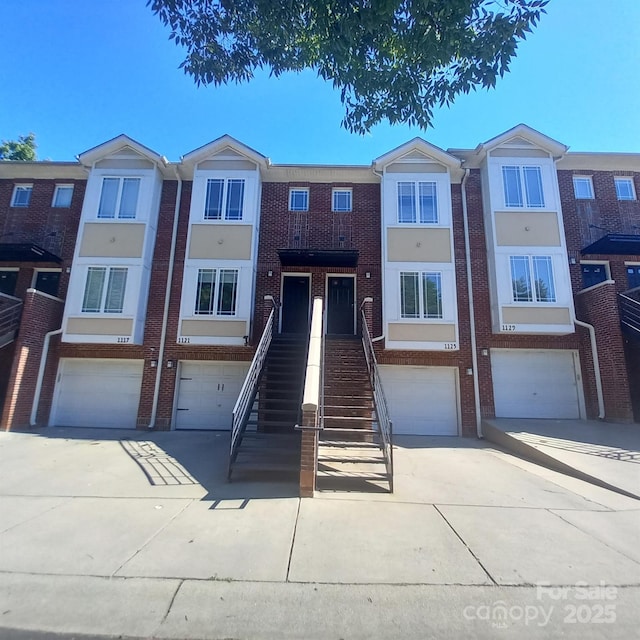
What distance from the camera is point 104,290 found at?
11.3m

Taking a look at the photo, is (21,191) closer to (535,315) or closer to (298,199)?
(298,199)

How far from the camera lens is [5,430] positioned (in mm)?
9695

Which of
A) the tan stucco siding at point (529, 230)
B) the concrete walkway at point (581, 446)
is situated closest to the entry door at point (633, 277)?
the tan stucco siding at point (529, 230)

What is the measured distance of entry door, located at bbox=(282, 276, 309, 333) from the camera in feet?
39.5

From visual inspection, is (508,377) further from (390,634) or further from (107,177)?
(107,177)

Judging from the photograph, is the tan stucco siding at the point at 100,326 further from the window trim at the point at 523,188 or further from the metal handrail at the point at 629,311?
the metal handrail at the point at 629,311

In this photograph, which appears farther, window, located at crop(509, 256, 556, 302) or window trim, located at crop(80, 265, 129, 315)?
window trim, located at crop(80, 265, 129, 315)

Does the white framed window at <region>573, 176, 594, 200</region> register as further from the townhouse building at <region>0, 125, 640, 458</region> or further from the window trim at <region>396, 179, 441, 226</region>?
the window trim at <region>396, 179, 441, 226</region>

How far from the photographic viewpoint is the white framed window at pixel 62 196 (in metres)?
12.7

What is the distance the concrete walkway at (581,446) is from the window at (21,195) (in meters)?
17.3

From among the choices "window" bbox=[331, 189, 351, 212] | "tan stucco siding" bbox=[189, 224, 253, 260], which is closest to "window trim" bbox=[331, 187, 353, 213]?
"window" bbox=[331, 189, 351, 212]

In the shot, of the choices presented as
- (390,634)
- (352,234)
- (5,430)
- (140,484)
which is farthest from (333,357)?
(5,430)

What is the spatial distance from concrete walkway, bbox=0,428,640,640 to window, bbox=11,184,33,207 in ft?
35.2

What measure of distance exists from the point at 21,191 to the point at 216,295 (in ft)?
28.3
